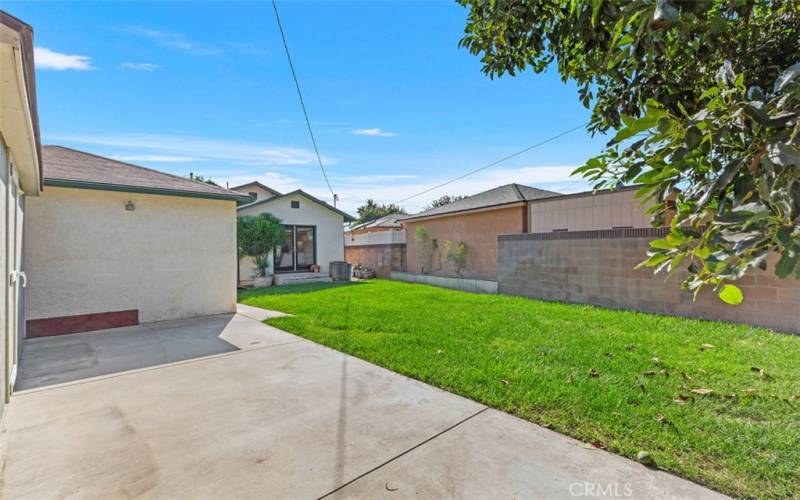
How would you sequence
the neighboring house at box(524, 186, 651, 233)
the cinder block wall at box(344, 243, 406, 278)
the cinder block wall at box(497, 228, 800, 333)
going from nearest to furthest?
the cinder block wall at box(497, 228, 800, 333) < the neighboring house at box(524, 186, 651, 233) < the cinder block wall at box(344, 243, 406, 278)

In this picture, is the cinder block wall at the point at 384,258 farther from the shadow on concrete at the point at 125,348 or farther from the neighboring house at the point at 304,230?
the shadow on concrete at the point at 125,348

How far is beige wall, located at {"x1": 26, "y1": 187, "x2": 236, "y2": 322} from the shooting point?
6.66 metres

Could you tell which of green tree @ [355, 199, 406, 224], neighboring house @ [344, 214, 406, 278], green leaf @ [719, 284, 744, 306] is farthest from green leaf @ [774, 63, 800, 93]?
green tree @ [355, 199, 406, 224]

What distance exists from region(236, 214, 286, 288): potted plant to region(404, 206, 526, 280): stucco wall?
272 inches

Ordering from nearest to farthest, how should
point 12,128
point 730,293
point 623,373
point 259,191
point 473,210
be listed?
point 730,293, point 12,128, point 623,373, point 473,210, point 259,191

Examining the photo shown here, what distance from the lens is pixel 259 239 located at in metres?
14.5

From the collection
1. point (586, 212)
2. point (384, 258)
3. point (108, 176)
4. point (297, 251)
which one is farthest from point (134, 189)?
point (384, 258)

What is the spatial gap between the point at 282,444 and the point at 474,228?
13.1 metres

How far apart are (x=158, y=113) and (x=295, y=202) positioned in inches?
283

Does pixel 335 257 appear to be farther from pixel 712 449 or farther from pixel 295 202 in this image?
pixel 712 449

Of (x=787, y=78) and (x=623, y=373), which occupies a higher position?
(x=787, y=78)

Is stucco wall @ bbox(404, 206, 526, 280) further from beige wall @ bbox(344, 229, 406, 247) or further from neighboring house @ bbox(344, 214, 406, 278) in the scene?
beige wall @ bbox(344, 229, 406, 247)

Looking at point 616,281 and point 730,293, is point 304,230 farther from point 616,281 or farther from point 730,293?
point 730,293

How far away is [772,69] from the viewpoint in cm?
219
